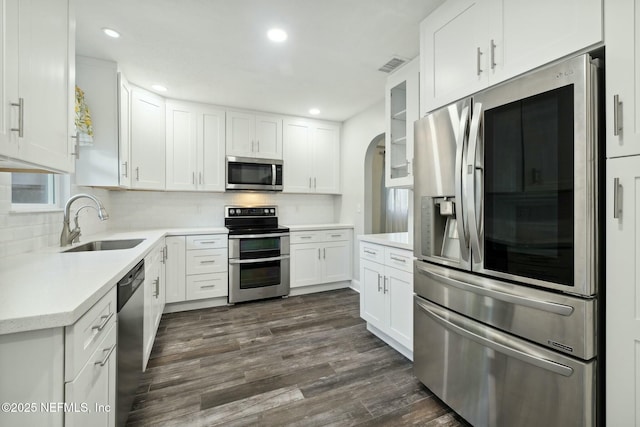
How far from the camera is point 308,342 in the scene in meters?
2.57

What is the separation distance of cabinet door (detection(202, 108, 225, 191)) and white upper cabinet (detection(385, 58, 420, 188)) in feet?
7.44

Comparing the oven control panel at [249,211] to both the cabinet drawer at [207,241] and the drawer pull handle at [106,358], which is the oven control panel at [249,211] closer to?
the cabinet drawer at [207,241]

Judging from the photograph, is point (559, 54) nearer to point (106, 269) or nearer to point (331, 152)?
point (106, 269)

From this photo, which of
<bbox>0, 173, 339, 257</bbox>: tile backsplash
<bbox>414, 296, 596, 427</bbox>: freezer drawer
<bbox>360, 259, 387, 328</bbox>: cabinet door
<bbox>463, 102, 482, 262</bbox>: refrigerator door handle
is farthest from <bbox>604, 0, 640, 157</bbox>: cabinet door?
<bbox>0, 173, 339, 257</bbox>: tile backsplash

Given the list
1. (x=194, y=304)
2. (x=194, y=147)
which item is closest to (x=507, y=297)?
(x=194, y=304)

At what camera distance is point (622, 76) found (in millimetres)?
1030

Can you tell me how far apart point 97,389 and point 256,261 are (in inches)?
103

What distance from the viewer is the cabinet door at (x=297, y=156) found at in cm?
419

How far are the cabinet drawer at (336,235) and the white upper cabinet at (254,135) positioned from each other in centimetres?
133

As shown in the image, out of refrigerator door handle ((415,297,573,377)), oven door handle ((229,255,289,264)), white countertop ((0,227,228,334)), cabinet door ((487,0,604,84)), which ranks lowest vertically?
refrigerator door handle ((415,297,573,377))

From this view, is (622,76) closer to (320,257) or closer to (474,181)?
(474,181)

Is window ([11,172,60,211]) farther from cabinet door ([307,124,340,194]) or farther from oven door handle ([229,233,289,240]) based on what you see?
cabinet door ([307,124,340,194])

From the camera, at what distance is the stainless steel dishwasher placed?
1347mm

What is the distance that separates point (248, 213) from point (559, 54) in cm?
364
